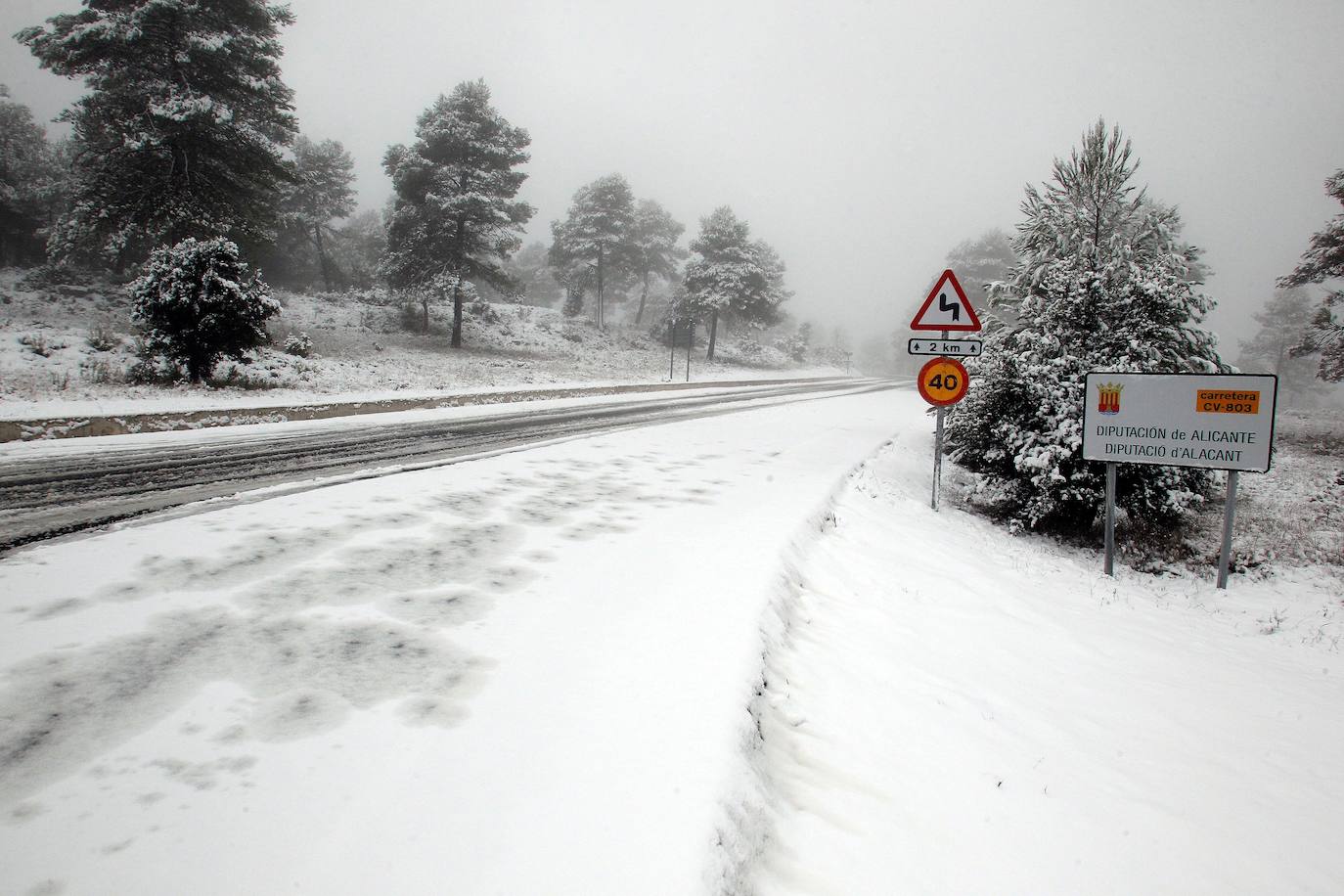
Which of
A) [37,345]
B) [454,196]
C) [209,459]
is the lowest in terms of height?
[209,459]

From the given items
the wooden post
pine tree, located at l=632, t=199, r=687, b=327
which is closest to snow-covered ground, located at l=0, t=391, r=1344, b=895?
the wooden post

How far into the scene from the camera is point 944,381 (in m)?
7.34

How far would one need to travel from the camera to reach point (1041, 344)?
8.25 meters

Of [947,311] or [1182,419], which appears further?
[947,311]

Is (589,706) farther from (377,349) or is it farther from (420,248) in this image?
(420,248)

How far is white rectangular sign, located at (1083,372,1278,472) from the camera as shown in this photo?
605cm

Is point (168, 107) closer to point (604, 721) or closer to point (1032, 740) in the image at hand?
point (604, 721)

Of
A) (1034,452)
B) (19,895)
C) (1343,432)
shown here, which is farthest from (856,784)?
(1343,432)

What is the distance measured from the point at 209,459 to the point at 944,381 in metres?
9.04

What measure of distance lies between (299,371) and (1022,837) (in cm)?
1939

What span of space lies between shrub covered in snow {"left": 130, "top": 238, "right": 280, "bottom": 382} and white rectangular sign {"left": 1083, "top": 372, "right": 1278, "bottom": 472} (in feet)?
55.8

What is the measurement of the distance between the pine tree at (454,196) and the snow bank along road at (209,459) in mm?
17225

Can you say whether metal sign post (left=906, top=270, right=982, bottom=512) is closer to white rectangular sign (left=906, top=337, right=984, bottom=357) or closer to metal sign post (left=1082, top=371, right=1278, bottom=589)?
white rectangular sign (left=906, top=337, right=984, bottom=357)

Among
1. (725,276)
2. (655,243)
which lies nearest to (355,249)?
(655,243)
